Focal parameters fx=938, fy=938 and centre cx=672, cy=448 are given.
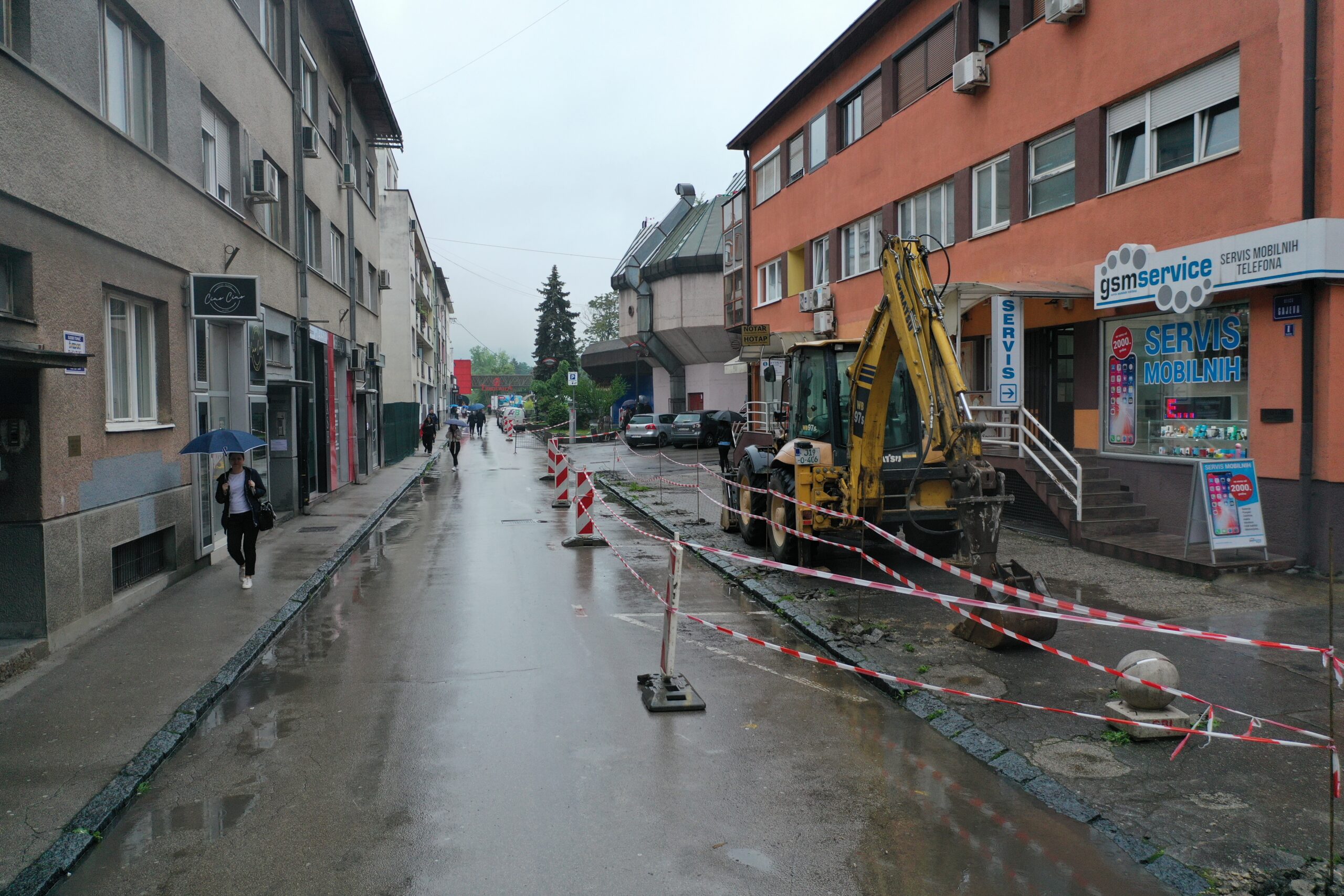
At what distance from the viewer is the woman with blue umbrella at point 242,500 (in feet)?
33.9

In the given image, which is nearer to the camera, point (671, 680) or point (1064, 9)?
point (671, 680)

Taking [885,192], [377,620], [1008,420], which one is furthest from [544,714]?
[885,192]

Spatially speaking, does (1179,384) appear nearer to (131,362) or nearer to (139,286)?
(139,286)

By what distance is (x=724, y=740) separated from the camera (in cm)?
587

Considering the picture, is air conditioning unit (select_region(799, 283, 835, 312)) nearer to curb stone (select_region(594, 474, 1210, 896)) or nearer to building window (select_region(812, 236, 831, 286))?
building window (select_region(812, 236, 831, 286))

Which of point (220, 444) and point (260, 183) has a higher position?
point (260, 183)

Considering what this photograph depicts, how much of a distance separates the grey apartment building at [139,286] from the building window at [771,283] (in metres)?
13.4

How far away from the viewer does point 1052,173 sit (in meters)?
15.2

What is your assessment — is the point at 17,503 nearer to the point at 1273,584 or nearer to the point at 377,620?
the point at 377,620

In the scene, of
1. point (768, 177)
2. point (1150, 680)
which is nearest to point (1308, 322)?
point (1150, 680)

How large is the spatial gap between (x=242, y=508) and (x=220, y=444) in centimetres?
81

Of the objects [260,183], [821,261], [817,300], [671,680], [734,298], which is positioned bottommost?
[671,680]

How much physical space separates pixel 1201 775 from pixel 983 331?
13.8 metres

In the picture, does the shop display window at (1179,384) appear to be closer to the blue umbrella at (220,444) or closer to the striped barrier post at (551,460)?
the striped barrier post at (551,460)
